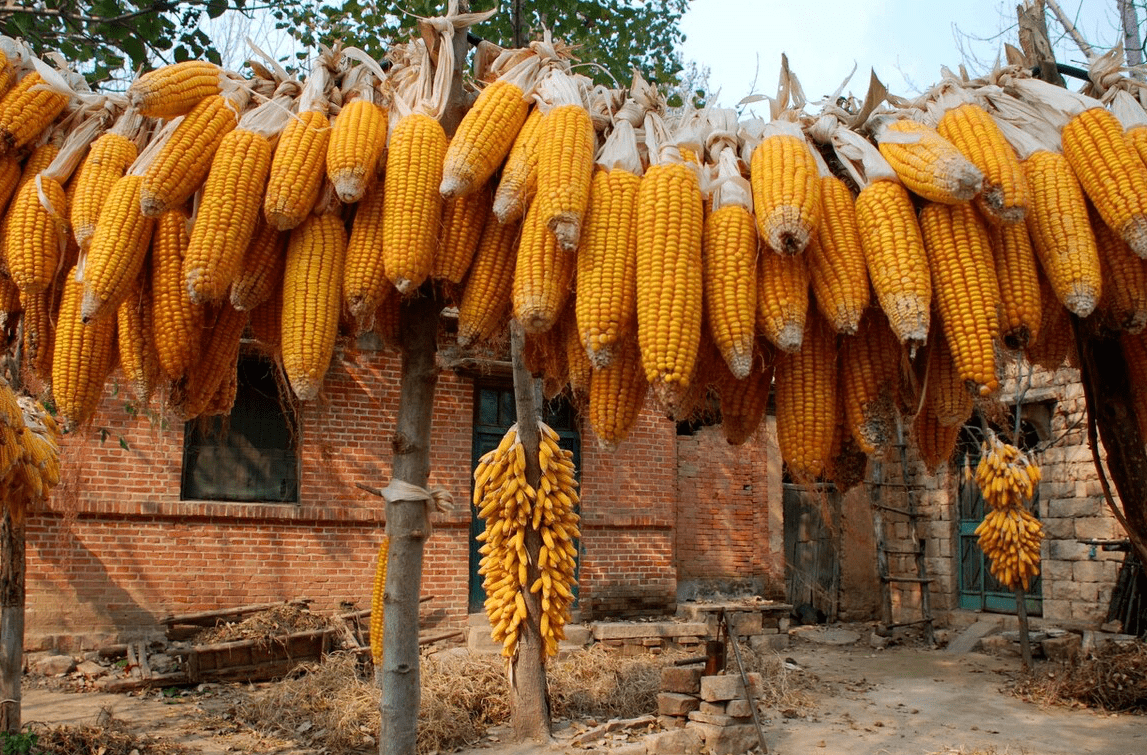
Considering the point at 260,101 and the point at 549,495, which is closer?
the point at 260,101

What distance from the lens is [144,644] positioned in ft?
33.2

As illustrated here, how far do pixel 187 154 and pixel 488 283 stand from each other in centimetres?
99

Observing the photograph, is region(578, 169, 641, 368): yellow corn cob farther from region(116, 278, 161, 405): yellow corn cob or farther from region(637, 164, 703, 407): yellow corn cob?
region(116, 278, 161, 405): yellow corn cob

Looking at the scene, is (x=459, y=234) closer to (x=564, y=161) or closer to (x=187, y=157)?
(x=564, y=161)

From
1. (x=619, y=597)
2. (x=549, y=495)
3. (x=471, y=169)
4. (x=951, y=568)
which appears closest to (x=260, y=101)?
(x=471, y=169)

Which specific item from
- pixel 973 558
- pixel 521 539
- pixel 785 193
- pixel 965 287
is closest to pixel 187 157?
pixel 785 193

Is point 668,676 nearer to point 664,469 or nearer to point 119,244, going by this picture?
point 664,469

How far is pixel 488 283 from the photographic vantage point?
267 centimetres

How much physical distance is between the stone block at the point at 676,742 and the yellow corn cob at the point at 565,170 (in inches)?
245

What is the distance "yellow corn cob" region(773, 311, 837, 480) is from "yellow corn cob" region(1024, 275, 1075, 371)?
2.38 ft

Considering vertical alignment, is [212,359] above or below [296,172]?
below

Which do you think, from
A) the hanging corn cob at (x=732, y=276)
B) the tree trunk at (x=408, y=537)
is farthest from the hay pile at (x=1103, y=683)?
the hanging corn cob at (x=732, y=276)

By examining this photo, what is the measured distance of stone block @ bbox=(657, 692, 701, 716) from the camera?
8094 mm

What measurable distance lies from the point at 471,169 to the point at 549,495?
546 centimetres
